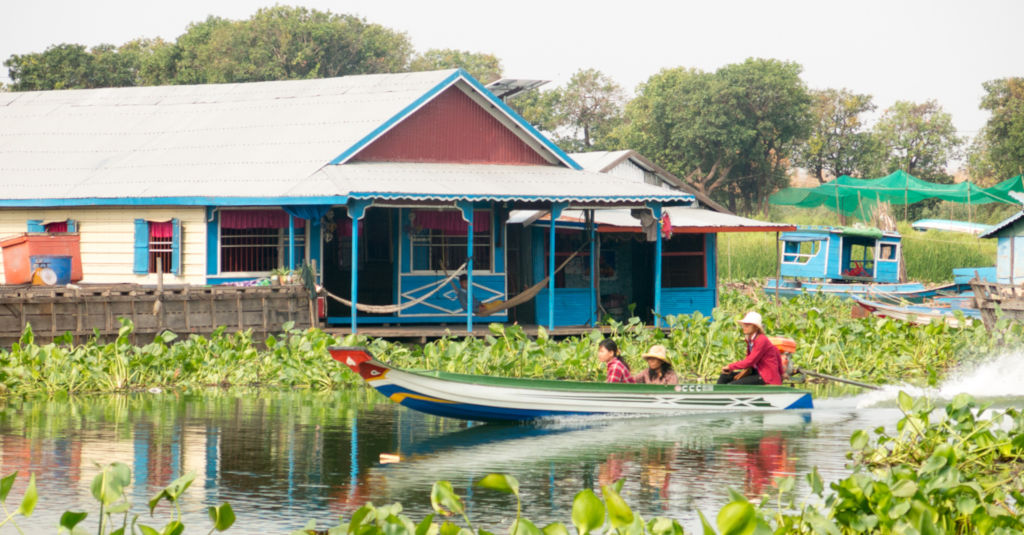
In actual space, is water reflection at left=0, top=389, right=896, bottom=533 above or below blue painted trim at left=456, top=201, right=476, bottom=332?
below

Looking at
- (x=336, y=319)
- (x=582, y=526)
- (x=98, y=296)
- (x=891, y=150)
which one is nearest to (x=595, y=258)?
(x=336, y=319)

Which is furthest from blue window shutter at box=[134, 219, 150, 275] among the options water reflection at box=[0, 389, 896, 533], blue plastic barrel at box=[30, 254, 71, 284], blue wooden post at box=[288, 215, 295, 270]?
water reflection at box=[0, 389, 896, 533]

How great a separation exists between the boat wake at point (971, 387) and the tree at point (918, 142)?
43.1 metres

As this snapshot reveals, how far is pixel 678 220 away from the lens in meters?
26.3

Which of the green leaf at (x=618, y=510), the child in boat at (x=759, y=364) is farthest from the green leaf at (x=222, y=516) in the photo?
the child in boat at (x=759, y=364)

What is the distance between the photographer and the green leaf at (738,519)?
21.7 feet

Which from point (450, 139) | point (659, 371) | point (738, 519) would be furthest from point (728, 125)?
point (738, 519)

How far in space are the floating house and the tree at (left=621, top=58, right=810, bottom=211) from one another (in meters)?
28.6

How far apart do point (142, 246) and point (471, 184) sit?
5.94m

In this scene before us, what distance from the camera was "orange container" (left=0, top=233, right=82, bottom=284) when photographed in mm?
20781

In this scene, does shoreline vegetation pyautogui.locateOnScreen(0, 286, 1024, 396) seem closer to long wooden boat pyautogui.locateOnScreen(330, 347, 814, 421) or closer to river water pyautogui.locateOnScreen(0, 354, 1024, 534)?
river water pyautogui.locateOnScreen(0, 354, 1024, 534)

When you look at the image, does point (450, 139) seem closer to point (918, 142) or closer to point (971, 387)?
point (971, 387)

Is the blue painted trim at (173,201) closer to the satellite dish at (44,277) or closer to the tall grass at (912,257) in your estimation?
the satellite dish at (44,277)

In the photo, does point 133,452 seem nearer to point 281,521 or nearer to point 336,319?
point 281,521
